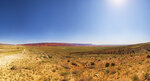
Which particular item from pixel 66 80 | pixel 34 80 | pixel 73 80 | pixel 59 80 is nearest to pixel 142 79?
pixel 73 80

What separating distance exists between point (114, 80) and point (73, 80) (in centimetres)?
459

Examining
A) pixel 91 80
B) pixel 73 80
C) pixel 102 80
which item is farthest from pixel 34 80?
pixel 102 80

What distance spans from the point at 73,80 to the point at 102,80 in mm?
3388

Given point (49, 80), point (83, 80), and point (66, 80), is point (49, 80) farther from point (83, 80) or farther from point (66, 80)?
point (83, 80)

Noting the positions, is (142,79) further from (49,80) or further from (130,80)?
(49,80)

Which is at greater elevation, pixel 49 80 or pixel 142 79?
pixel 142 79

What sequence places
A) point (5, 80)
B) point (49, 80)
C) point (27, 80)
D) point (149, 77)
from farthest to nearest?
point (49, 80)
point (27, 80)
point (5, 80)
point (149, 77)

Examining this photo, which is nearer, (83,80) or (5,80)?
(5,80)

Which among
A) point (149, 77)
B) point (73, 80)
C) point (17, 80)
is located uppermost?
point (149, 77)

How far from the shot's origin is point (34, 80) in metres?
8.29

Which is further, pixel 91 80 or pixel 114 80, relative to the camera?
pixel 91 80

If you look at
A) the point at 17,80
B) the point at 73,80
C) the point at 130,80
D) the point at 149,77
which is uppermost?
the point at 149,77

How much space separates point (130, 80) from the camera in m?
6.88

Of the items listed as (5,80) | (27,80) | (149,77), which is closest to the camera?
(149,77)
